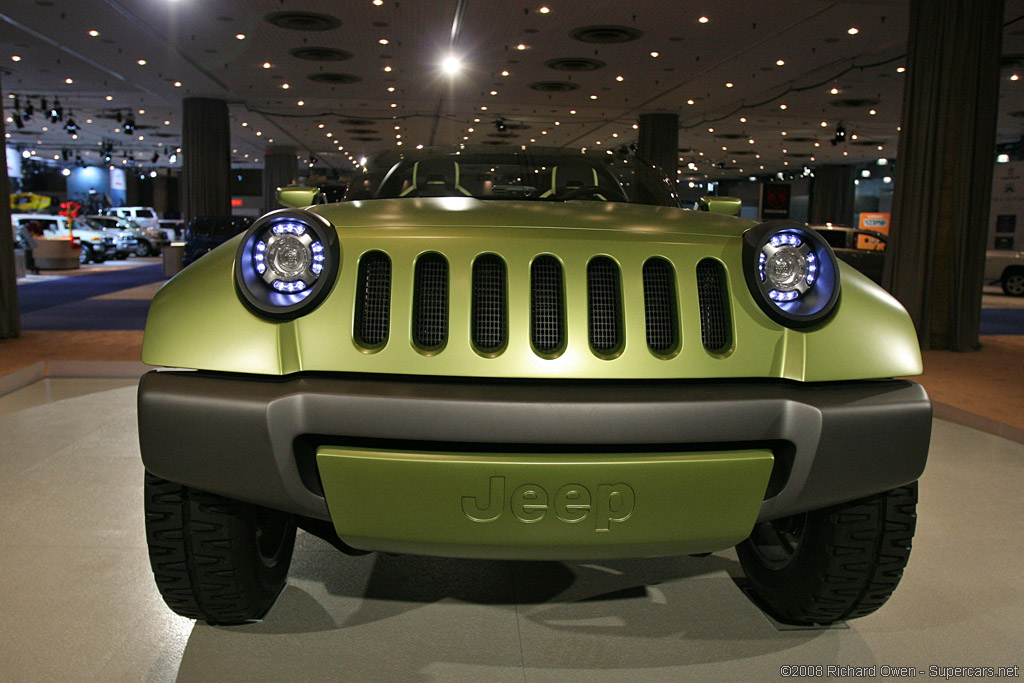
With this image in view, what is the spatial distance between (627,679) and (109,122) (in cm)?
2578

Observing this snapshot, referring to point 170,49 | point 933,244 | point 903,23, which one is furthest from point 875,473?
point 170,49

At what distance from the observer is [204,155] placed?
17.6 metres

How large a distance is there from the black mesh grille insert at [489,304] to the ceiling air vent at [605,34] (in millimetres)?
10546

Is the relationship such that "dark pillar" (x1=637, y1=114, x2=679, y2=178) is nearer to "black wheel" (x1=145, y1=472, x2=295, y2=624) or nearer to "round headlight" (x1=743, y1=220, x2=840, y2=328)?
"round headlight" (x1=743, y1=220, x2=840, y2=328)

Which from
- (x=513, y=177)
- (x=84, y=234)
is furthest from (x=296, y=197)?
(x=84, y=234)

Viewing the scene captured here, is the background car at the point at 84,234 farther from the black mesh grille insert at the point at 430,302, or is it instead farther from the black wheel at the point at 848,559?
the black wheel at the point at 848,559

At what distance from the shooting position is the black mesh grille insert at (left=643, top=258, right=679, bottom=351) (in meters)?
1.49

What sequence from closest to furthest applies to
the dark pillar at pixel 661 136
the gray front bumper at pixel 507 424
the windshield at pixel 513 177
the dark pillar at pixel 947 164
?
1. the gray front bumper at pixel 507 424
2. the windshield at pixel 513 177
3. the dark pillar at pixel 947 164
4. the dark pillar at pixel 661 136

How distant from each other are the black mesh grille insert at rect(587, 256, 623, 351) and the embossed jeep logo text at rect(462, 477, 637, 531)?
28 centimetres

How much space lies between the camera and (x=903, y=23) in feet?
34.1

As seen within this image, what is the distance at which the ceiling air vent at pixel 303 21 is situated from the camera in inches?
420

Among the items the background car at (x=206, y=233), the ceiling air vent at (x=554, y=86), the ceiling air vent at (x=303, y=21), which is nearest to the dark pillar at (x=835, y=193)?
the ceiling air vent at (x=554, y=86)

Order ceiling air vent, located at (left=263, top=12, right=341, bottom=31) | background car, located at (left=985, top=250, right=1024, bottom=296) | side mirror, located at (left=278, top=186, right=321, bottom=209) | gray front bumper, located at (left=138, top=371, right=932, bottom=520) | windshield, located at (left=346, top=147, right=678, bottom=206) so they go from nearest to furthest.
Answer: gray front bumper, located at (left=138, top=371, right=932, bottom=520), side mirror, located at (left=278, top=186, right=321, bottom=209), windshield, located at (left=346, top=147, right=678, bottom=206), ceiling air vent, located at (left=263, top=12, right=341, bottom=31), background car, located at (left=985, top=250, right=1024, bottom=296)

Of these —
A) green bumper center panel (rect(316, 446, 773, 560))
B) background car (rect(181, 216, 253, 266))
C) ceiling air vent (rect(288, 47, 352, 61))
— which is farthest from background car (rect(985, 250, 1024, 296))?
green bumper center panel (rect(316, 446, 773, 560))
